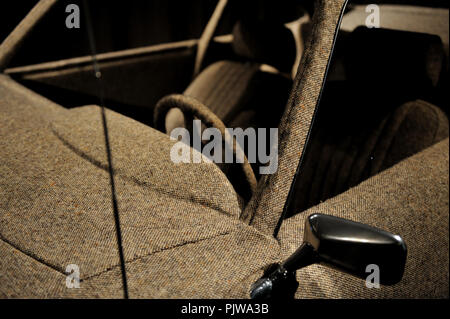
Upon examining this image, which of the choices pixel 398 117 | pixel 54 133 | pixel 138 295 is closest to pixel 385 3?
pixel 398 117

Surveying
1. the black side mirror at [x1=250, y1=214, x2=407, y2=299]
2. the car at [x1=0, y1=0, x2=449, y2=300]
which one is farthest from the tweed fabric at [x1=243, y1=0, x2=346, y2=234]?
the black side mirror at [x1=250, y1=214, x2=407, y2=299]

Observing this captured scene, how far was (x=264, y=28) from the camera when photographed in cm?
191

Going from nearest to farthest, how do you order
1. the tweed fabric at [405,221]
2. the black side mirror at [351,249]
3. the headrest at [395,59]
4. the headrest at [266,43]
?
the black side mirror at [351,249] → the tweed fabric at [405,221] → the headrest at [395,59] → the headrest at [266,43]

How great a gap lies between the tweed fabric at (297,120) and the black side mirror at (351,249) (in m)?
0.14

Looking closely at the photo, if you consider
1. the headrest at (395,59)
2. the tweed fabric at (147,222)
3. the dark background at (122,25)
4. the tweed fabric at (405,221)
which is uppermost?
the dark background at (122,25)

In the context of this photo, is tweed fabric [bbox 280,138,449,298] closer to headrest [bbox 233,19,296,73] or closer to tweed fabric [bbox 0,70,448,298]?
tweed fabric [bbox 0,70,448,298]

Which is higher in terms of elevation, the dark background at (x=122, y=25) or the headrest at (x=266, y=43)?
the dark background at (x=122, y=25)

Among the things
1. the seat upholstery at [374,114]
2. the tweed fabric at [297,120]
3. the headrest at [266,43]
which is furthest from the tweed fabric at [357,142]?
the tweed fabric at [297,120]

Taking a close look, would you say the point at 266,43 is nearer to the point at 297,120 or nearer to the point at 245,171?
the point at 245,171

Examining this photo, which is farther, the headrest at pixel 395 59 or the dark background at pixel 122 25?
the dark background at pixel 122 25

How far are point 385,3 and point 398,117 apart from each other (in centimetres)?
96

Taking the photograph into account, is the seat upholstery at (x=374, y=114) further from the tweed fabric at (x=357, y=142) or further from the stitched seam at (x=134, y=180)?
the stitched seam at (x=134, y=180)

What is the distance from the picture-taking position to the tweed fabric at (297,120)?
859 mm

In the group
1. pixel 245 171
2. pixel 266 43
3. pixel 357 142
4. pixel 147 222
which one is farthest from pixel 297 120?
pixel 266 43
